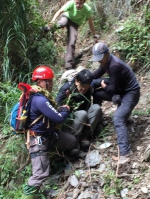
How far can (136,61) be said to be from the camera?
5480 mm

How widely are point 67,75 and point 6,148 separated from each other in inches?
51.5

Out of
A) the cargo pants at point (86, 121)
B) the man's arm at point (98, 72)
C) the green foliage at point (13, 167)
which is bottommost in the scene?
the green foliage at point (13, 167)

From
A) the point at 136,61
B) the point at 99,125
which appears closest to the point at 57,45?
the point at 136,61

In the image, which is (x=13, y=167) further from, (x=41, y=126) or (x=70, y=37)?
(x=70, y=37)

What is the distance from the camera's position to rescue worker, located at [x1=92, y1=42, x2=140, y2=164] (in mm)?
3631

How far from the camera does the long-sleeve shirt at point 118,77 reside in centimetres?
375

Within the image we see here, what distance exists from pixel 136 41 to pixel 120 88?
183 centimetres

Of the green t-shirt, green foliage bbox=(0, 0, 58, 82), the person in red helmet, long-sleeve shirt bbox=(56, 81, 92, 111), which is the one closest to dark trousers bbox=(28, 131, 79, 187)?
the person in red helmet

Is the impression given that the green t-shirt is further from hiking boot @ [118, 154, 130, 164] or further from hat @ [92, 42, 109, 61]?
hiking boot @ [118, 154, 130, 164]

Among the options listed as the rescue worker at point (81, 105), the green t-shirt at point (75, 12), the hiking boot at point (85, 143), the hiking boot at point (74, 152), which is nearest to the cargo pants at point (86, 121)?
the rescue worker at point (81, 105)

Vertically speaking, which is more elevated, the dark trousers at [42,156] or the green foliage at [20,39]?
the green foliage at [20,39]

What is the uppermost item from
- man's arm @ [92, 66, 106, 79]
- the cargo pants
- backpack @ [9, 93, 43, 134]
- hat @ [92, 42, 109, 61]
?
hat @ [92, 42, 109, 61]

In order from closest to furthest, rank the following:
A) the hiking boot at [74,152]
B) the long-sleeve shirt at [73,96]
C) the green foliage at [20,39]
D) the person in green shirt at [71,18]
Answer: the hiking boot at [74,152] < the long-sleeve shirt at [73,96] < the green foliage at [20,39] < the person in green shirt at [71,18]

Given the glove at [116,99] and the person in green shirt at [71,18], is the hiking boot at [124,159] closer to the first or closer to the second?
the glove at [116,99]
